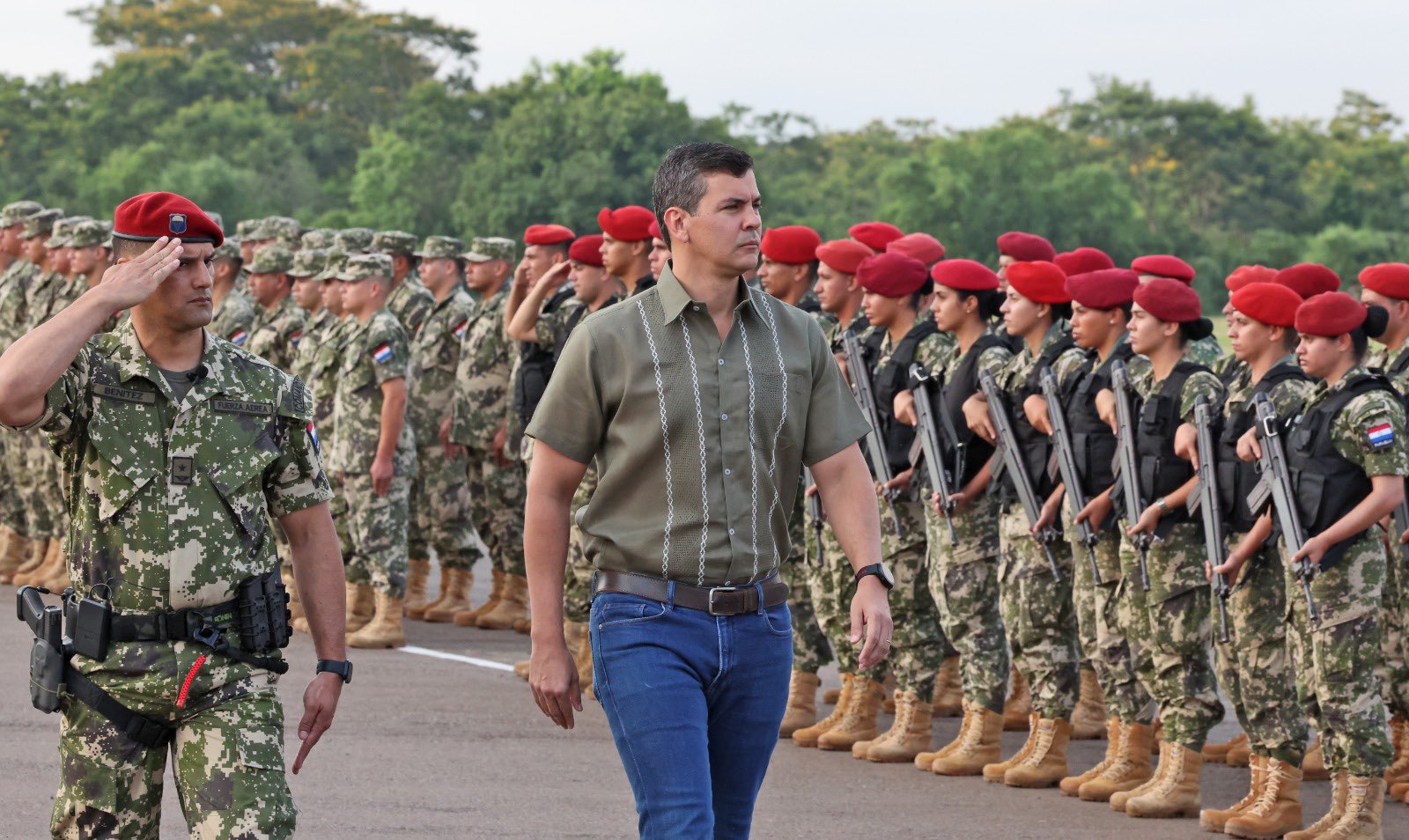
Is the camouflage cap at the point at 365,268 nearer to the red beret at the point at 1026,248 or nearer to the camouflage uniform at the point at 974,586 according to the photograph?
the red beret at the point at 1026,248

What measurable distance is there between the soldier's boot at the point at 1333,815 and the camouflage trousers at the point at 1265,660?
17 cm

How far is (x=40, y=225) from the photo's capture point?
573 inches

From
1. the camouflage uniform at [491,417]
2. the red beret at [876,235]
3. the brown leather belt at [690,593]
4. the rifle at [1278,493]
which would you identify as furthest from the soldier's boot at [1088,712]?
the brown leather belt at [690,593]

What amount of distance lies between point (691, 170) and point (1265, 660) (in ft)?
12.9

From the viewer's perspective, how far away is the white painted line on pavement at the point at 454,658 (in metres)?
11.0

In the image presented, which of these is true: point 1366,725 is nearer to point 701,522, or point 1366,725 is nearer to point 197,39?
point 701,522

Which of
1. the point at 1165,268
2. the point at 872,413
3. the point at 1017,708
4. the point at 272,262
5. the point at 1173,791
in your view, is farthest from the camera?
the point at 272,262

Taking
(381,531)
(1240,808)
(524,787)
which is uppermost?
(381,531)

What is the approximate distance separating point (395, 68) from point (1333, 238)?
123ft

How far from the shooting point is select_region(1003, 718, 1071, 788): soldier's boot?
826cm

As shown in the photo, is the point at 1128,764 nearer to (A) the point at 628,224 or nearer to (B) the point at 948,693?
(B) the point at 948,693

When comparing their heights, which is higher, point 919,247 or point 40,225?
point 919,247

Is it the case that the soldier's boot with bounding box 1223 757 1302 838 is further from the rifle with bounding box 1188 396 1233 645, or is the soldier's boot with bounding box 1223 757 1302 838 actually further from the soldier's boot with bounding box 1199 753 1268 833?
the rifle with bounding box 1188 396 1233 645

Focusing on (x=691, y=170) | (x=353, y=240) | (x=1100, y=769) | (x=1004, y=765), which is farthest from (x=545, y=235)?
(x=691, y=170)
